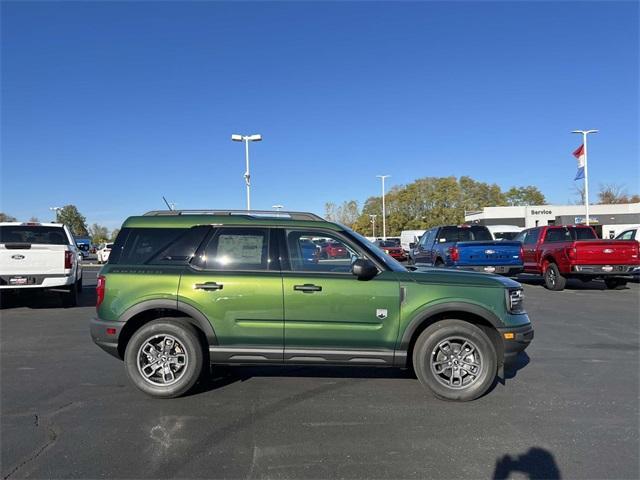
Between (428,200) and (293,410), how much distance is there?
70775 mm

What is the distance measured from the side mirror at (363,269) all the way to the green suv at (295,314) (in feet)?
0.04

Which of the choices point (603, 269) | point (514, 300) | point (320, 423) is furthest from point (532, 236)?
point (320, 423)

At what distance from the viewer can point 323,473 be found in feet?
11.0

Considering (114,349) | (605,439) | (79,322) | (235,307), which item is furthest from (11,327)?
(605,439)

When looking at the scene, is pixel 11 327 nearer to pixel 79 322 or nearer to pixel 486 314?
pixel 79 322

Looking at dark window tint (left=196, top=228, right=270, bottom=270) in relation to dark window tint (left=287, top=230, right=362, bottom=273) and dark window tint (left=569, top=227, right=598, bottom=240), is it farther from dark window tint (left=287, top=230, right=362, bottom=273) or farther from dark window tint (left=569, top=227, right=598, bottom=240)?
dark window tint (left=569, top=227, right=598, bottom=240)

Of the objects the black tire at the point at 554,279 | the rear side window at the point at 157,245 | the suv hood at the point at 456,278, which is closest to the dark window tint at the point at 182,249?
the rear side window at the point at 157,245

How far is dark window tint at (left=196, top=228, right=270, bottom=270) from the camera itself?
4.96 meters

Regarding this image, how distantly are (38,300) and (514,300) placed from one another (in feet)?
40.5

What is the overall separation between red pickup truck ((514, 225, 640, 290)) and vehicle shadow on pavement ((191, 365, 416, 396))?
956cm

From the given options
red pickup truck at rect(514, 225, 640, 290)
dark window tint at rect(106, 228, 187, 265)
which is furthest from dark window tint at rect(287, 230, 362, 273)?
red pickup truck at rect(514, 225, 640, 290)

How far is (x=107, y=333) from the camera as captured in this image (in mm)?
4891

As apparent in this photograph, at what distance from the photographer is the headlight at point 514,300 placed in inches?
189

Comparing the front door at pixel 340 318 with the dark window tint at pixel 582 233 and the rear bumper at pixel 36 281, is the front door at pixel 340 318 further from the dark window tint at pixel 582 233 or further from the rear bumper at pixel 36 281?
the dark window tint at pixel 582 233
